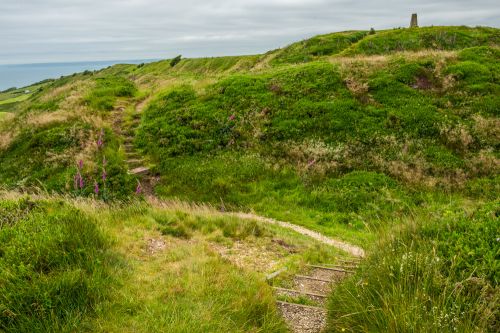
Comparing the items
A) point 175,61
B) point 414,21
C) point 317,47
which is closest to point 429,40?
point 414,21

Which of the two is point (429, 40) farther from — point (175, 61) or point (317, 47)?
point (175, 61)

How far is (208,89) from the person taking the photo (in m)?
26.1

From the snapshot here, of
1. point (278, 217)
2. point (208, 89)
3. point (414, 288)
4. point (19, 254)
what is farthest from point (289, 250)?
point (208, 89)

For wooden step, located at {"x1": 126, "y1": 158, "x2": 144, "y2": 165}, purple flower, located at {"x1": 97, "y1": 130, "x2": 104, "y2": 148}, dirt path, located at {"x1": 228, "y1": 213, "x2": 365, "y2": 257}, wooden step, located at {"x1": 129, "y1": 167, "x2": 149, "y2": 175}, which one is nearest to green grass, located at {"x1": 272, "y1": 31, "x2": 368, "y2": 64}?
purple flower, located at {"x1": 97, "y1": 130, "x2": 104, "y2": 148}

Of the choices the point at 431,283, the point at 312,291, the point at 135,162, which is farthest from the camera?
the point at 135,162

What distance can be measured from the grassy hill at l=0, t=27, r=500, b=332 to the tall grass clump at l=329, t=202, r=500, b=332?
0.03 m

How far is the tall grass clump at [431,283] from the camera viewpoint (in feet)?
14.0

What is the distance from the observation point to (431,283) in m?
4.73

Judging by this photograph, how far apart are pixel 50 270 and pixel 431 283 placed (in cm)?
573

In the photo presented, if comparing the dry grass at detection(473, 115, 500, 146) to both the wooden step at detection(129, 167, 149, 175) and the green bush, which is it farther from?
the green bush

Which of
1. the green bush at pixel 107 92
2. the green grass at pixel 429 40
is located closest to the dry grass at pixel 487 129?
the green grass at pixel 429 40

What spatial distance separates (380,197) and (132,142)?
1469 cm

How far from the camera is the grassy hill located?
16.4 ft

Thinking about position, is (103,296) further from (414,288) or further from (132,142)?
(132,142)
